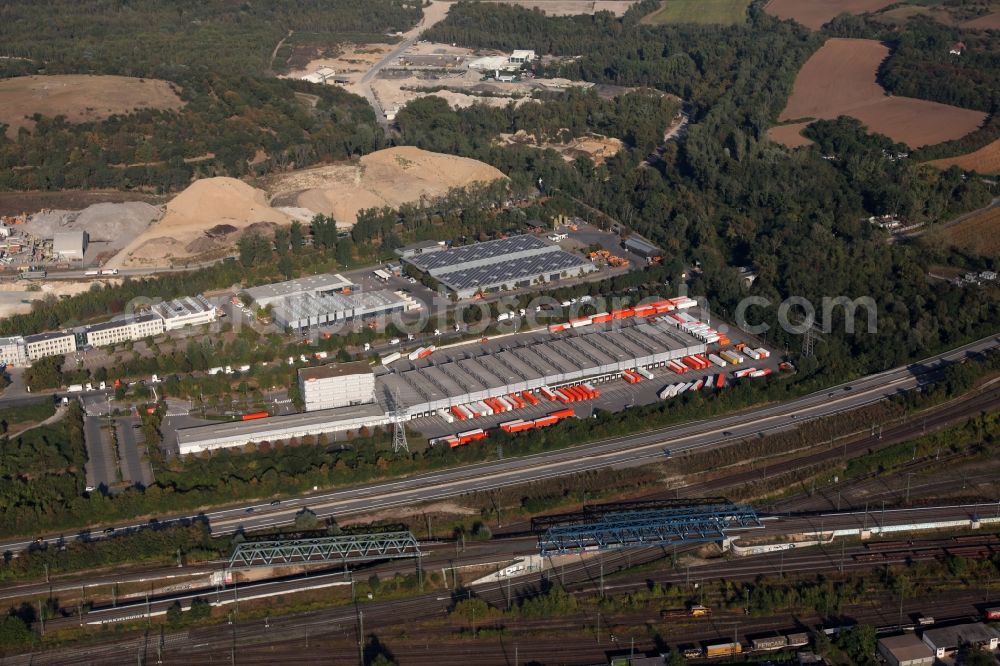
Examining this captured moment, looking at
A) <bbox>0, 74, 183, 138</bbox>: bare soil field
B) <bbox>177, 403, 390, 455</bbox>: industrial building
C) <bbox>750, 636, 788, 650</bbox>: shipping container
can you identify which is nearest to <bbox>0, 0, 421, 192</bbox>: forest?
<bbox>0, 74, 183, 138</bbox>: bare soil field

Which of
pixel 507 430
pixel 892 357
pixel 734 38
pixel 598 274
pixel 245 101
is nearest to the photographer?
pixel 507 430

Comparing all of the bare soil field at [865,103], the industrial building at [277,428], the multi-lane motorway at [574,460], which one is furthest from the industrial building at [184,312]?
the bare soil field at [865,103]

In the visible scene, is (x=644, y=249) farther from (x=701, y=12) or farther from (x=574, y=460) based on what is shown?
(x=701, y=12)

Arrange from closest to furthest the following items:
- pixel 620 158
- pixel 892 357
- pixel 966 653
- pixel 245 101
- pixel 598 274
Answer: pixel 966 653 → pixel 892 357 → pixel 598 274 → pixel 620 158 → pixel 245 101

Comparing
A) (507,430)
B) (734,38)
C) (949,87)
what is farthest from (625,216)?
(734,38)

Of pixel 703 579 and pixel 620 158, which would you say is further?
pixel 620 158

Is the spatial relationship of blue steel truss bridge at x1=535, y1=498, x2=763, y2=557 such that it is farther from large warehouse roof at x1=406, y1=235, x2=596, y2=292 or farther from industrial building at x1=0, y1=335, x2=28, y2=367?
industrial building at x1=0, y1=335, x2=28, y2=367

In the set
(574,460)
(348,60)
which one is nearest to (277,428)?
(574,460)

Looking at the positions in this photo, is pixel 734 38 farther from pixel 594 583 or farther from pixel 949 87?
pixel 594 583
